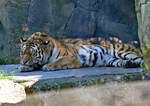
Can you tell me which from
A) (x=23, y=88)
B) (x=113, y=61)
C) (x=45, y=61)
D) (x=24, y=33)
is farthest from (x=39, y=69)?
(x=24, y=33)

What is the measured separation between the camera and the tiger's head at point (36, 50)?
4.79 m

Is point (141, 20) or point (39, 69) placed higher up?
point (141, 20)

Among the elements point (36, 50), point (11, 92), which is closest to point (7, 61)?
point (36, 50)

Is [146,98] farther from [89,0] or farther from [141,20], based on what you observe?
[89,0]

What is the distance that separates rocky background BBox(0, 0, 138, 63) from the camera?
7.36m

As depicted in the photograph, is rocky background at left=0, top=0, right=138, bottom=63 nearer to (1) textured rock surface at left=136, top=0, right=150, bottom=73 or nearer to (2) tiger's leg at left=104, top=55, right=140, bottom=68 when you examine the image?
(2) tiger's leg at left=104, top=55, right=140, bottom=68

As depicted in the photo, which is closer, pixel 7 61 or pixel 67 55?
pixel 67 55

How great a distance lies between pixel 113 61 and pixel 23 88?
2338 millimetres

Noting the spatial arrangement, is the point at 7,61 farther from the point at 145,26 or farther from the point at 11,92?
the point at 145,26

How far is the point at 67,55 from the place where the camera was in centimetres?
507

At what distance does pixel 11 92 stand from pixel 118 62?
95.3 inches

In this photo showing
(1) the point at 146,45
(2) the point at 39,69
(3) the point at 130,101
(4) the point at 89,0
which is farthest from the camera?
(4) the point at 89,0

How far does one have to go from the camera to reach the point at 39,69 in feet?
16.4

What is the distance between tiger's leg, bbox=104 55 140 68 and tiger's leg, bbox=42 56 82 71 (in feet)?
1.97
